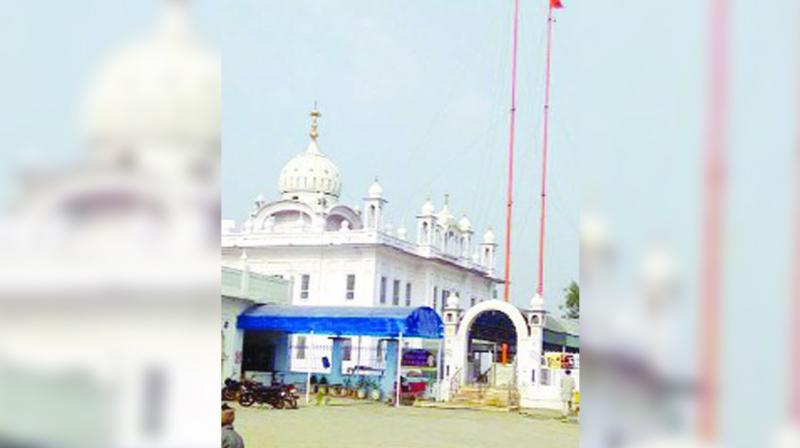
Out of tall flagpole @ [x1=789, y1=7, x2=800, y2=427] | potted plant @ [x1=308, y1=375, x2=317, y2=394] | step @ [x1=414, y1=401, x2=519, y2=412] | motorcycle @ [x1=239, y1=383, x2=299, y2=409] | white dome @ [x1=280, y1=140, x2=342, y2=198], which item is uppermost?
white dome @ [x1=280, y1=140, x2=342, y2=198]

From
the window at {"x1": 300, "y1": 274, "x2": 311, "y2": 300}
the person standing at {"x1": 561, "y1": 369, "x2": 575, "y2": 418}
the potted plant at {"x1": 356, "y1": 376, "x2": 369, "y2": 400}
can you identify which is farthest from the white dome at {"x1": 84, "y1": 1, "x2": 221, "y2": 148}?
the window at {"x1": 300, "y1": 274, "x2": 311, "y2": 300}

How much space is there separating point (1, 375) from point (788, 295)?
0.46m

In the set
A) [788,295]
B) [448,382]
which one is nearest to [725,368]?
[788,295]

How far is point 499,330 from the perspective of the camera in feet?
26.6

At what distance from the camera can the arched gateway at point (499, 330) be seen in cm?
683

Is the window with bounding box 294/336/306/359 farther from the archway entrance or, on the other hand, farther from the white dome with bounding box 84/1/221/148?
the white dome with bounding box 84/1/221/148

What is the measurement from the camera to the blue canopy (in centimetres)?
662

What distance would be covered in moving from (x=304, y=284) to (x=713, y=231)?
31.1 feet

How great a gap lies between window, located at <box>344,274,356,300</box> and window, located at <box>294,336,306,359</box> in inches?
76.9

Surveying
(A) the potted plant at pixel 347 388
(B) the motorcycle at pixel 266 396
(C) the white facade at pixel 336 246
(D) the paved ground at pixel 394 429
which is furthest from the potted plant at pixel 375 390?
(C) the white facade at pixel 336 246

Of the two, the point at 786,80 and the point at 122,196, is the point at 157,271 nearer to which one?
the point at 122,196

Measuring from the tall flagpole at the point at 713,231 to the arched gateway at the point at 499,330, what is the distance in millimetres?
6052

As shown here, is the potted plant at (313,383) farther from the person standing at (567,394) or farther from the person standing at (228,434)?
the person standing at (228,434)

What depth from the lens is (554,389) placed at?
6.57 metres
